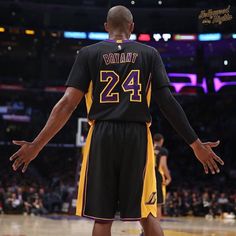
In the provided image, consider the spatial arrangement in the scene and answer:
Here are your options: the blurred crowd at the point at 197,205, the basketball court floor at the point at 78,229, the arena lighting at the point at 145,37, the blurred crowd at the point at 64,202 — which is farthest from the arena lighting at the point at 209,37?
the basketball court floor at the point at 78,229

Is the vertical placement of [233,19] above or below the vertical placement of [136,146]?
above

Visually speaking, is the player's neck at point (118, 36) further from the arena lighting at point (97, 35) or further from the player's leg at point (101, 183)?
the arena lighting at point (97, 35)

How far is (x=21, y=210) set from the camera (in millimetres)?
19266

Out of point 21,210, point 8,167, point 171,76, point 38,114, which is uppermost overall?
point 171,76

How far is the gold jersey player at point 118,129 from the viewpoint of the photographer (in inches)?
148

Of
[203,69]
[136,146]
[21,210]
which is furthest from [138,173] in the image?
[203,69]

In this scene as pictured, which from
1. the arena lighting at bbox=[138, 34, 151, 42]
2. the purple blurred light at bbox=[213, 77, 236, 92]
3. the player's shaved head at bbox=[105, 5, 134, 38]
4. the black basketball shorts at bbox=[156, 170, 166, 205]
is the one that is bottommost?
the black basketball shorts at bbox=[156, 170, 166, 205]

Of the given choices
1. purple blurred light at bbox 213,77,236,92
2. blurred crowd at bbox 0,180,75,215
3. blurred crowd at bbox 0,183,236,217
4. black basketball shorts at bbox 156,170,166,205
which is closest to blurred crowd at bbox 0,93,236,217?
purple blurred light at bbox 213,77,236,92

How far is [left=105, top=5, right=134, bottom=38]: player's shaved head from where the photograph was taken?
12.8 feet

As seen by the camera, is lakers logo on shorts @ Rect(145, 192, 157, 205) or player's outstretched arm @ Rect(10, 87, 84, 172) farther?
lakers logo on shorts @ Rect(145, 192, 157, 205)

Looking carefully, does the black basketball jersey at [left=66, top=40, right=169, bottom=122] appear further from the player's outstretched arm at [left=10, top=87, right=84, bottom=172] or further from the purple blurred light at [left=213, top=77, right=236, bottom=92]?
the purple blurred light at [left=213, top=77, right=236, bottom=92]

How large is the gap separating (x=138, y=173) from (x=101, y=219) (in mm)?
425

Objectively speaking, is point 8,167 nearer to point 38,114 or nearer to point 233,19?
point 38,114

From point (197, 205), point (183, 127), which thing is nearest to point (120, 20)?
point (183, 127)
